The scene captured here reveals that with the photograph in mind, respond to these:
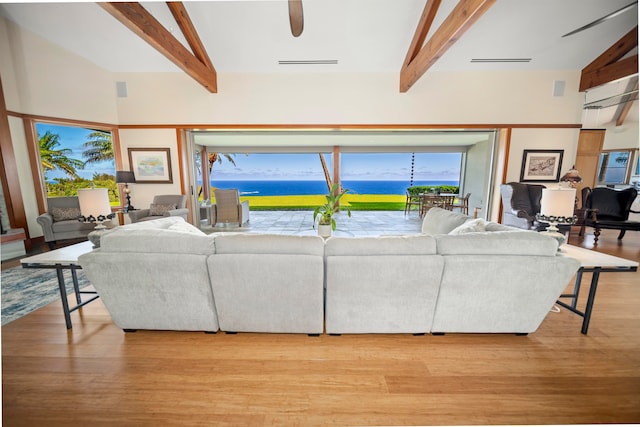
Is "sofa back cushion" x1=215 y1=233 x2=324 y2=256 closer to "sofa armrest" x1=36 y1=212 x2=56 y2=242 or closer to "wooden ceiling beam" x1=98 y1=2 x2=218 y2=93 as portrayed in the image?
"wooden ceiling beam" x1=98 y1=2 x2=218 y2=93

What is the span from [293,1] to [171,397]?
351cm

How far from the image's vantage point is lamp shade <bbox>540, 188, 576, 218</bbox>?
210 centimetres

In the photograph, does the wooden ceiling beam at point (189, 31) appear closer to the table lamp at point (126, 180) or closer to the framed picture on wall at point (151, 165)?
the framed picture on wall at point (151, 165)

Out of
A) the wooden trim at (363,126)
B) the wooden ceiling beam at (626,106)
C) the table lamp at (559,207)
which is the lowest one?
the table lamp at (559,207)

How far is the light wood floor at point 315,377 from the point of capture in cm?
130

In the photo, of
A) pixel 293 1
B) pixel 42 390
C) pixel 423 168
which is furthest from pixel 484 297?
pixel 423 168

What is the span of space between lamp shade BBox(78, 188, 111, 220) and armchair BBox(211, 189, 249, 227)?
3.05 m

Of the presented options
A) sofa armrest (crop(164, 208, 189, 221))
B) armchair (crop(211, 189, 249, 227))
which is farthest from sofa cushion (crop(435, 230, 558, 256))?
sofa armrest (crop(164, 208, 189, 221))

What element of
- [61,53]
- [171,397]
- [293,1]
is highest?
[61,53]

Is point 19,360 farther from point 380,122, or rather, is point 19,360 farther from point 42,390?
point 380,122

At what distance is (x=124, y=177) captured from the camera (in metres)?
4.79

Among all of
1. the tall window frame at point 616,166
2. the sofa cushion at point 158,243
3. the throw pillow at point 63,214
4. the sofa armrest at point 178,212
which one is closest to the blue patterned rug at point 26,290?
the throw pillow at point 63,214

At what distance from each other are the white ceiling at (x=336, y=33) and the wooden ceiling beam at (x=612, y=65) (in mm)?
119

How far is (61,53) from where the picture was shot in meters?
4.23
